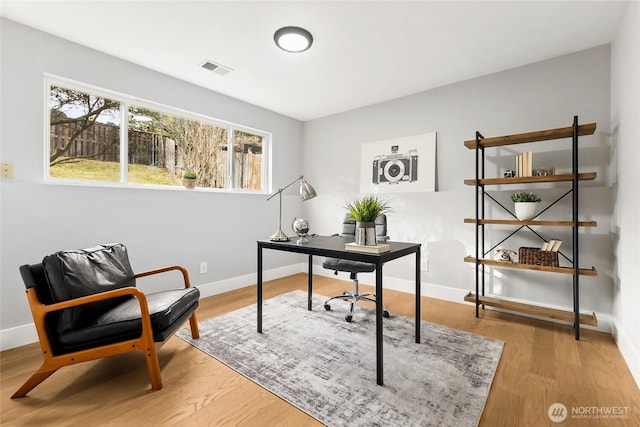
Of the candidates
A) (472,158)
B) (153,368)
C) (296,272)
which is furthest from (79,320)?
(472,158)

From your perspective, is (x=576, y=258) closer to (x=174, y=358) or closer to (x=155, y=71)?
(x=174, y=358)

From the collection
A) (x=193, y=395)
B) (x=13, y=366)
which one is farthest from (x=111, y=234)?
(x=193, y=395)

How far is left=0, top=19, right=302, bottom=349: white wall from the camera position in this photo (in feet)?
7.21

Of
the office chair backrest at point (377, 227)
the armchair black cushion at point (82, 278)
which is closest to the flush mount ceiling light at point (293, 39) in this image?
the office chair backrest at point (377, 227)

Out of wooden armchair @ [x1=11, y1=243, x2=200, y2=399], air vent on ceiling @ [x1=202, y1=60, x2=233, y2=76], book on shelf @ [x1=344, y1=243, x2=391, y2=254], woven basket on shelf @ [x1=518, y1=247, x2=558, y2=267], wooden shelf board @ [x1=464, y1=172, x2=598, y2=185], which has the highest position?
air vent on ceiling @ [x1=202, y1=60, x2=233, y2=76]

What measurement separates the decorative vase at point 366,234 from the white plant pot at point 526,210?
5.16 ft

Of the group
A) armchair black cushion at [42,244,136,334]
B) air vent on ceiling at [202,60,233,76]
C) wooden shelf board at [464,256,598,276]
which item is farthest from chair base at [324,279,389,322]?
air vent on ceiling at [202,60,233,76]

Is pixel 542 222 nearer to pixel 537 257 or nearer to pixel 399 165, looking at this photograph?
pixel 537 257

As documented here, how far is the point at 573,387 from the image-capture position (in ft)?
5.60

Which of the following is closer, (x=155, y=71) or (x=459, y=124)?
(x=155, y=71)

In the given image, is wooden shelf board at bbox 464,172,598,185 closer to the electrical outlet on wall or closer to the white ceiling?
the white ceiling

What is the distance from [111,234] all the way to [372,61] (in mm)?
2947

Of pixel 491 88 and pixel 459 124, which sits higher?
pixel 491 88

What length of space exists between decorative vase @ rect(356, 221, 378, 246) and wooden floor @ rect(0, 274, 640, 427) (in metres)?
1.03
